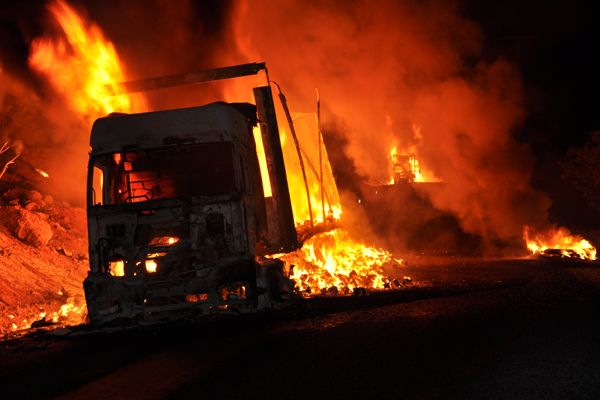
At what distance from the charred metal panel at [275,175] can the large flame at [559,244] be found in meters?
9.21

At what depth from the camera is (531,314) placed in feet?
21.3

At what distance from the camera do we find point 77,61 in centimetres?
1473

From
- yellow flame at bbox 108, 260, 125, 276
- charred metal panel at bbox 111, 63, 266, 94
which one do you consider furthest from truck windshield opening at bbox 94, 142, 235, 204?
charred metal panel at bbox 111, 63, 266, 94

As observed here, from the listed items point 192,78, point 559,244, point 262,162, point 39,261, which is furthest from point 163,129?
point 559,244

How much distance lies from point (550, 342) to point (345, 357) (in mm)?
1984

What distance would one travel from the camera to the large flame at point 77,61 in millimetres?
14531

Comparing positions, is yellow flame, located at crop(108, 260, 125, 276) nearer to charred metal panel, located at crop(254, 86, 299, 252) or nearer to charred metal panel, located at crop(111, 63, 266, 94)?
charred metal panel, located at crop(254, 86, 299, 252)

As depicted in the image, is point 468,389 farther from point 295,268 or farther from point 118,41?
point 118,41

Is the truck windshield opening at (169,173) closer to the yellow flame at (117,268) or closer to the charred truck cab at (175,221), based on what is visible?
the charred truck cab at (175,221)

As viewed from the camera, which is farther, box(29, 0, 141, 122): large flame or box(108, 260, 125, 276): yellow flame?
box(29, 0, 141, 122): large flame

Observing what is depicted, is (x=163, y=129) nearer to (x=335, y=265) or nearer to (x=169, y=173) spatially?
(x=169, y=173)

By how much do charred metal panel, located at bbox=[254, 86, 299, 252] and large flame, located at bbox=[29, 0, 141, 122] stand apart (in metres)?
5.68

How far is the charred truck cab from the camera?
7180 millimetres

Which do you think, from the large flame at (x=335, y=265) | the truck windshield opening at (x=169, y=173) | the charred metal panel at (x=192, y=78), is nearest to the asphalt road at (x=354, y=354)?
the large flame at (x=335, y=265)
